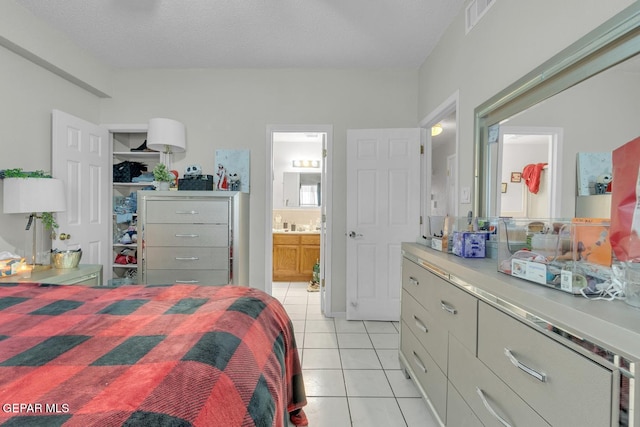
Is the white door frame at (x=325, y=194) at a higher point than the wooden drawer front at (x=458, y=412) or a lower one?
higher

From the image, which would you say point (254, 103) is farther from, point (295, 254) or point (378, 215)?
point (295, 254)

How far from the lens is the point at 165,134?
2949mm

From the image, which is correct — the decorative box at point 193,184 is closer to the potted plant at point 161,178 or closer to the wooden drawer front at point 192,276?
the potted plant at point 161,178

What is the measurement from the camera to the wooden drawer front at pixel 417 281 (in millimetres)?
1635

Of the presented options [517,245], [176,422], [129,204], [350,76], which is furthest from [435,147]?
[176,422]

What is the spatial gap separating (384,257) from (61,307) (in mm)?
2627

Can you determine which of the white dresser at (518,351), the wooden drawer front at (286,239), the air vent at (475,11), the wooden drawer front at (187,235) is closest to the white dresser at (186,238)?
the wooden drawer front at (187,235)

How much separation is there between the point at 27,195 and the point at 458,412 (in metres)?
2.92

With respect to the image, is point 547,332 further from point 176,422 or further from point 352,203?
point 352,203

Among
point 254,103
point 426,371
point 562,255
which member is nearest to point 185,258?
point 254,103

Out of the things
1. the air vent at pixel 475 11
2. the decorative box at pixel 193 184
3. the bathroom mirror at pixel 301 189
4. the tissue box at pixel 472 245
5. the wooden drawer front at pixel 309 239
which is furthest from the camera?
the bathroom mirror at pixel 301 189

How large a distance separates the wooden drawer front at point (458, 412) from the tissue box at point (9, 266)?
2.78 metres

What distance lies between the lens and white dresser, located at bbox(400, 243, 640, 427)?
0.66 m

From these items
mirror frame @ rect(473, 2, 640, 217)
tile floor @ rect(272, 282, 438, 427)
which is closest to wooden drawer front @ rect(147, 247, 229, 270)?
tile floor @ rect(272, 282, 438, 427)
